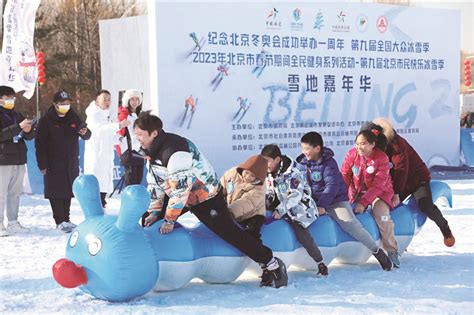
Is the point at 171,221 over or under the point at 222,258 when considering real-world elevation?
over

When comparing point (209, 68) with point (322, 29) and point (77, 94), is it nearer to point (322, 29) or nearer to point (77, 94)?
point (322, 29)

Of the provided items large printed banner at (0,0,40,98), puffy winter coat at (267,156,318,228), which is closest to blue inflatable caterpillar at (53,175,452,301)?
puffy winter coat at (267,156,318,228)

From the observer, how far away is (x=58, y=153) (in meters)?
6.44

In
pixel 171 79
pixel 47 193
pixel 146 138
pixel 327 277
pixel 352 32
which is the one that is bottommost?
pixel 327 277

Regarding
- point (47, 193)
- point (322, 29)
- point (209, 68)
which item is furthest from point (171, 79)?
point (47, 193)

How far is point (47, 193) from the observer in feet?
21.0

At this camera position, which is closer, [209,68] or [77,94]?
[209,68]

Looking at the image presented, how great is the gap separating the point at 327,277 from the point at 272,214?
1.94 ft

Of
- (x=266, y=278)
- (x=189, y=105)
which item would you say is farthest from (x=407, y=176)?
(x=189, y=105)

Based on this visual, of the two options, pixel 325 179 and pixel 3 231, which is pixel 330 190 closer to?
pixel 325 179

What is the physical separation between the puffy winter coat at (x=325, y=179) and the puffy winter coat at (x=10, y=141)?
3.08 meters

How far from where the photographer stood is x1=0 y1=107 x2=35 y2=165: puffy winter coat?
621 centimetres

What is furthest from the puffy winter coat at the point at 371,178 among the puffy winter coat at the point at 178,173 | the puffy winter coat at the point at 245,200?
the puffy winter coat at the point at 178,173

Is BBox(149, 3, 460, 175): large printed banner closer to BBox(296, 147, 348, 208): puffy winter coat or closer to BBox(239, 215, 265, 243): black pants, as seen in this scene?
BBox(296, 147, 348, 208): puffy winter coat
